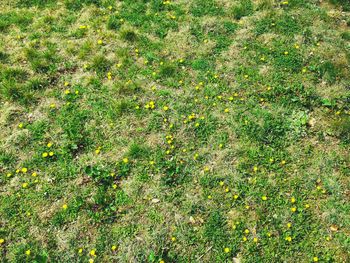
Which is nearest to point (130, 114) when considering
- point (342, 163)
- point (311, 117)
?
point (311, 117)

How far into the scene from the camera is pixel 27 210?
186 inches

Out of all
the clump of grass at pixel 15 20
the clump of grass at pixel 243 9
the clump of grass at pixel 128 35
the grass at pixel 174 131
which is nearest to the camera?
the grass at pixel 174 131

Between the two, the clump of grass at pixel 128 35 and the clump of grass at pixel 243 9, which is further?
the clump of grass at pixel 243 9

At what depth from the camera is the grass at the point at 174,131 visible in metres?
4.58

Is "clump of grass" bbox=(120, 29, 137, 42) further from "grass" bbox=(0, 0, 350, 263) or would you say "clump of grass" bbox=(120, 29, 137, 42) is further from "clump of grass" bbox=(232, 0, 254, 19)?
"clump of grass" bbox=(232, 0, 254, 19)

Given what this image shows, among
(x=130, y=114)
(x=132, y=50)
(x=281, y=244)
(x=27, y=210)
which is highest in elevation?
(x=132, y=50)

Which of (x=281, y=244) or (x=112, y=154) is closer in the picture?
(x=281, y=244)

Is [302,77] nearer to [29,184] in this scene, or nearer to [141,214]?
[141,214]

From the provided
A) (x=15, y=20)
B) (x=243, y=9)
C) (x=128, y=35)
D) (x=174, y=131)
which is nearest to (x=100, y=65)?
(x=128, y=35)

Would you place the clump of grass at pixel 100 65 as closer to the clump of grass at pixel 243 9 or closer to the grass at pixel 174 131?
the grass at pixel 174 131

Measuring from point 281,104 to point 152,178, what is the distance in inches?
95.1

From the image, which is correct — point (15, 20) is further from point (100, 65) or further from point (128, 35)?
point (128, 35)

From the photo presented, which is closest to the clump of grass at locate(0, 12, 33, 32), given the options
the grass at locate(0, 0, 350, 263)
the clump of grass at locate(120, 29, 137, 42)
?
the grass at locate(0, 0, 350, 263)

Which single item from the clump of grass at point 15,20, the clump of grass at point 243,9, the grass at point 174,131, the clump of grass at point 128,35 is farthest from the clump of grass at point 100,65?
the clump of grass at point 243,9
